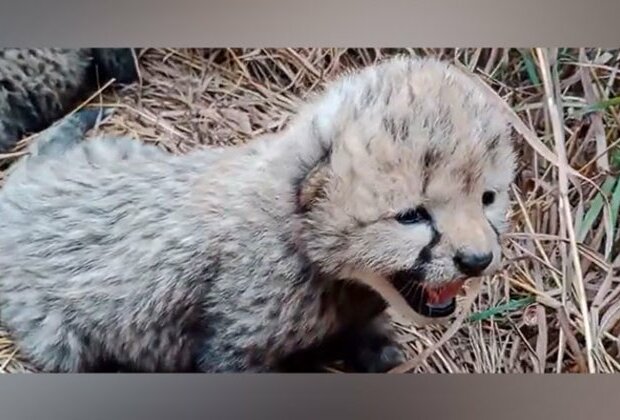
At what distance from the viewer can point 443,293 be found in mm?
1896

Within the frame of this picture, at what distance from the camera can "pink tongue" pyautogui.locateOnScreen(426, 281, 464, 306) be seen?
1886 millimetres

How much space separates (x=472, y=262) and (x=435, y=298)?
0.33 ft

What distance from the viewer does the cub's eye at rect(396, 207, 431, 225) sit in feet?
6.12

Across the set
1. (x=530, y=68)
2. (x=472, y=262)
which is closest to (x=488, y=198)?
(x=472, y=262)

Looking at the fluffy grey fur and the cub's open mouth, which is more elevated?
the fluffy grey fur

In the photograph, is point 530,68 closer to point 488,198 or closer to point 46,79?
point 488,198

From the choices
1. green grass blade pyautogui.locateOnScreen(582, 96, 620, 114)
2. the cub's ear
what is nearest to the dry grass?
green grass blade pyautogui.locateOnScreen(582, 96, 620, 114)

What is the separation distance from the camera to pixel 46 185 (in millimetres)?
1950

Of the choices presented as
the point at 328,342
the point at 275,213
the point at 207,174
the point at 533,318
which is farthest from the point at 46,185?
the point at 533,318

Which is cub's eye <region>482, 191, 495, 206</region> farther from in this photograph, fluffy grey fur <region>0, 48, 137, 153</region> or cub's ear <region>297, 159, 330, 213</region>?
fluffy grey fur <region>0, 48, 137, 153</region>

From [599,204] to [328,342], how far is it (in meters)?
0.59

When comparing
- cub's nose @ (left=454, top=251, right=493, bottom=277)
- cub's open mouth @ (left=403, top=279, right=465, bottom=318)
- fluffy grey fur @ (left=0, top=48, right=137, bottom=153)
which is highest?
fluffy grey fur @ (left=0, top=48, right=137, bottom=153)

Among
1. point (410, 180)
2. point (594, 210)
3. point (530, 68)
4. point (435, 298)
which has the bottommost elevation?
point (435, 298)
